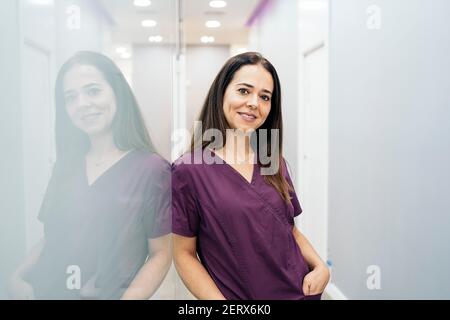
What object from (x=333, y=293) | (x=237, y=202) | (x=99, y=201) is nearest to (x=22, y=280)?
(x=99, y=201)

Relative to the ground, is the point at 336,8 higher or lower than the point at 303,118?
higher

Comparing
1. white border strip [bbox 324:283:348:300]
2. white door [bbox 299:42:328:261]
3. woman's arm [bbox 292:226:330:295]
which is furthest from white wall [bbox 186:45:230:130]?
white border strip [bbox 324:283:348:300]

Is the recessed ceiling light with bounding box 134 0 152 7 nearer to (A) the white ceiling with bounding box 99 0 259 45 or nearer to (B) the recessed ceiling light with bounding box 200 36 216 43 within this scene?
(A) the white ceiling with bounding box 99 0 259 45

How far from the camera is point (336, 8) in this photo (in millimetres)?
875

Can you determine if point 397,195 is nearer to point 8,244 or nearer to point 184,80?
point 184,80

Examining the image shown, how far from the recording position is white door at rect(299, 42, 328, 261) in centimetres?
79

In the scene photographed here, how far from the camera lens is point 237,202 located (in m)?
0.63

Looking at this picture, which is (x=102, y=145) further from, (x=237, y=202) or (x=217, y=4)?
(x=217, y=4)

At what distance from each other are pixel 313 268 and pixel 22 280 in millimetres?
587

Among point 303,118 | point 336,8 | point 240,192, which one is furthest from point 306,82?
point 240,192

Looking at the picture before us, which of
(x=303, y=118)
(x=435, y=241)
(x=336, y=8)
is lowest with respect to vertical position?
(x=435, y=241)

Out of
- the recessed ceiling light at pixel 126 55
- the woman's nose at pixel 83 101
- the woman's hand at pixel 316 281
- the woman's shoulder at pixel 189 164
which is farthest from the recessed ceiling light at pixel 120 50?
the woman's hand at pixel 316 281

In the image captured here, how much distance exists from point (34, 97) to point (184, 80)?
28 centimetres

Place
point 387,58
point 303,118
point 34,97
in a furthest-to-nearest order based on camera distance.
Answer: point 387,58 < point 303,118 < point 34,97
